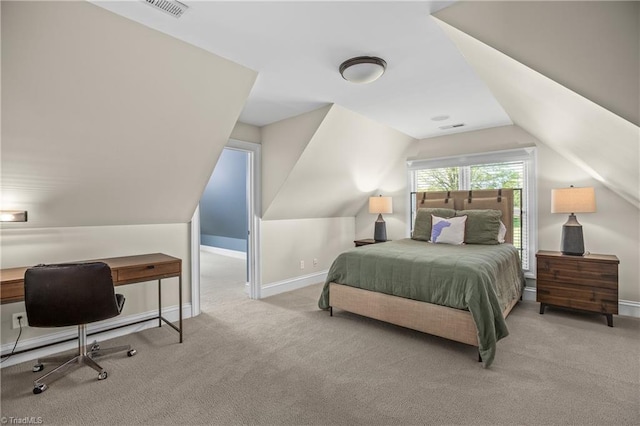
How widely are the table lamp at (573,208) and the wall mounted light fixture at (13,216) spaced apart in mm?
4836

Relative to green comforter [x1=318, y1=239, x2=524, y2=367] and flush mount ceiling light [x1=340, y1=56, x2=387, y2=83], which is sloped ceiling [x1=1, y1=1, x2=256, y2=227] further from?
green comforter [x1=318, y1=239, x2=524, y2=367]

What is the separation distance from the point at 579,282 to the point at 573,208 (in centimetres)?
76

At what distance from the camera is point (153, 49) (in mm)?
1970

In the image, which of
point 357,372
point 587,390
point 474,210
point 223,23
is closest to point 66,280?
point 223,23

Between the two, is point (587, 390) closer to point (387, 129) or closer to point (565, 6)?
point (565, 6)

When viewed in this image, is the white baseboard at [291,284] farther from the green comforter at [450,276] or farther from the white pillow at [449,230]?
the white pillow at [449,230]

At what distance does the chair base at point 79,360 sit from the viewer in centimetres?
207

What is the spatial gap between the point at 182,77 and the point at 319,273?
3.55 metres

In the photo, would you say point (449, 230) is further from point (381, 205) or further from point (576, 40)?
point (576, 40)

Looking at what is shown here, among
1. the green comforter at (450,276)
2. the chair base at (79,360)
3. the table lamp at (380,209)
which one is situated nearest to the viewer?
the chair base at (79,360)

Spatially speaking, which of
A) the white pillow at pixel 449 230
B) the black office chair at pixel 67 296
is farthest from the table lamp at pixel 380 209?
the black office chair at pixel 67 296

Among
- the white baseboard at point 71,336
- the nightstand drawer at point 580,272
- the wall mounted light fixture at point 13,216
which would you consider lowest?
the white baseboard at point 71,336

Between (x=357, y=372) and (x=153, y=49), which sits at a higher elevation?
(x=153, y=49)
